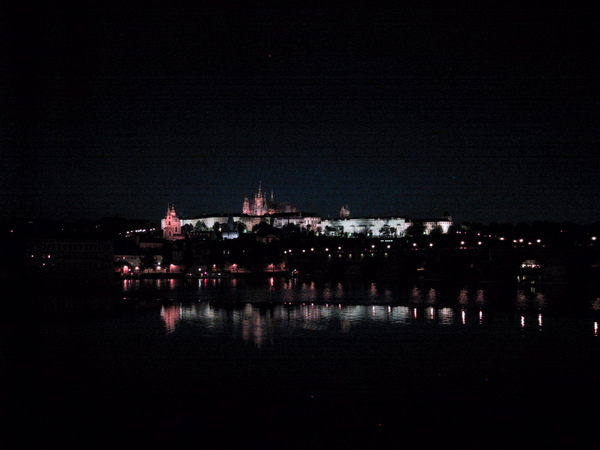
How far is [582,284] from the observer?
2852cm

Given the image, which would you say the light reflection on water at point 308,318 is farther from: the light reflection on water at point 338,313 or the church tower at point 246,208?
the church tower at point 246,208

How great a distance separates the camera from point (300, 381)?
8.33m

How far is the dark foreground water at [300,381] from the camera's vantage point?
6352 millimetres

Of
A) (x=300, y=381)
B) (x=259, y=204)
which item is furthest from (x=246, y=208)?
(x=300, y=381)

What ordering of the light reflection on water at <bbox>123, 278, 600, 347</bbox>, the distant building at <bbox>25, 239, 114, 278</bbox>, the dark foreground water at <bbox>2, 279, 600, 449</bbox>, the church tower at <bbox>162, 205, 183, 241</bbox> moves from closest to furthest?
the dark foreground water at <bbox>2, 279, 600, 449</bbox>, the light reflection on water at <bbox>123, 278, 600, 347</bbox>, the distant building at <bbox>25, 239, 114, 278</bbox>, the church tower at <bbox>162, 205, 183, 241</bbox>

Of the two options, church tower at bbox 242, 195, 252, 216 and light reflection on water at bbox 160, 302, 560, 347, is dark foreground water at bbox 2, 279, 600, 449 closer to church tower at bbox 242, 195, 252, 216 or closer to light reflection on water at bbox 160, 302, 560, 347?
light reflection on water at bbox 160, 302, 560, 347

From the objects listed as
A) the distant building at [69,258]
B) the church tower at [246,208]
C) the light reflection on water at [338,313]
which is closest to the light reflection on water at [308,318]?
the light reflection on water at [338,313]

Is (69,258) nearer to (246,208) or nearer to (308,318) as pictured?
(308,318)

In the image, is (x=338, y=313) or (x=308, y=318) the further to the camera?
(x=338, y=313)

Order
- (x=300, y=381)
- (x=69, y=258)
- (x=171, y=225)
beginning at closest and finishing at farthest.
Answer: (x=300, y=381)
(x=69, y=258)
(x=171, y=225)

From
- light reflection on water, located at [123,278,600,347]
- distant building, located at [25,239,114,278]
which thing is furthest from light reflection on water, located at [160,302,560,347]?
distant building, located at [25,239,114,278]

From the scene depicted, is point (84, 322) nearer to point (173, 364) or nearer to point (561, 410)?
point (173, 364)

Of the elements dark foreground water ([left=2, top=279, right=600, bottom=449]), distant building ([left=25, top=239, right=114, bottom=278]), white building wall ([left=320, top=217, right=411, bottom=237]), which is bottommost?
dark foreground water ([left=2, top=279, right=600, bottom=449])

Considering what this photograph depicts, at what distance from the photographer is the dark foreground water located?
6352 millimetres
